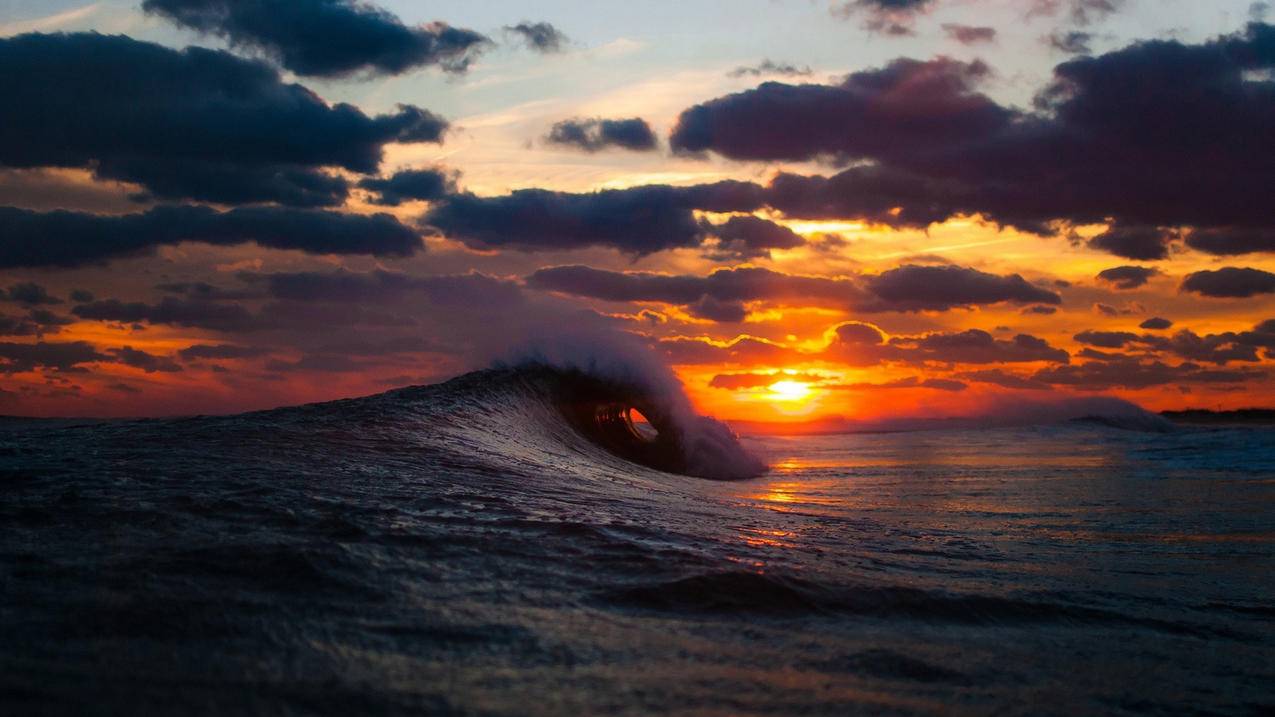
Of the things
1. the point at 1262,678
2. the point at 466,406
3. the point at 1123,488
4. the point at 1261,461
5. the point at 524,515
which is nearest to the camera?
the point at 1262,678

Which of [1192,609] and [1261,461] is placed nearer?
[1192,609]

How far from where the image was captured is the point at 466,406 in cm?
1092

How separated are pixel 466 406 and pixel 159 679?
8983mm

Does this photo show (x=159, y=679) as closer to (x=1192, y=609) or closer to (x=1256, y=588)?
(x=1192, y=609)

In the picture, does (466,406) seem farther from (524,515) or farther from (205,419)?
(524,515)

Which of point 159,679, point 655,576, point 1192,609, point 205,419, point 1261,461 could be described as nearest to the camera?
point 159,679

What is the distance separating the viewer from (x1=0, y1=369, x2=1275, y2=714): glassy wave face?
2.11 m

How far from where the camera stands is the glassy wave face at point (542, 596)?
211 cm

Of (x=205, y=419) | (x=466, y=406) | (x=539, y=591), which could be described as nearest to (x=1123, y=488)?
(x=466, y=406)

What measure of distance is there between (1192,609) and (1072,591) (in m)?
0.48

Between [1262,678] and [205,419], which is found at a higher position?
[205,419]

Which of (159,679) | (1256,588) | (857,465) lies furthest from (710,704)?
(857,465)

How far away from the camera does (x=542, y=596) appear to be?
2961 millimetres

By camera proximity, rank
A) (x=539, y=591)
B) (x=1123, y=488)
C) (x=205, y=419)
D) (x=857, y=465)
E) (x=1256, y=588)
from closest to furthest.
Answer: (x=539, y=591) < (x=1256, y=588) < (x=205, y=419) < (x=1123, y=488) < (x=857, y=465)
